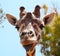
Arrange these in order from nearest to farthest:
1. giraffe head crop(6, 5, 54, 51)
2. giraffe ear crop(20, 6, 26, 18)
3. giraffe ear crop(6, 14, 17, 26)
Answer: giraffe head crop(6, 5, 54, 51) → giraffe ear crop(20, 6, 26, 18) → giraffe ear crop(6, 14, 17, 26)

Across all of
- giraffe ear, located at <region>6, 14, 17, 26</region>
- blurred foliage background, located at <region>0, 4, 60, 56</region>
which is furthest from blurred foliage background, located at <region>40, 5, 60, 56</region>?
giraffe ear, located at <region>6, 14, 17, 26</region>

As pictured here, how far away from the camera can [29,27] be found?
15.1 ft

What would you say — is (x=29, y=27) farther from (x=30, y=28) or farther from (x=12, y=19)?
(x=12, y=19)

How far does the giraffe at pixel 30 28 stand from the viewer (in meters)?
4.38

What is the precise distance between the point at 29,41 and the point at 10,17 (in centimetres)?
110

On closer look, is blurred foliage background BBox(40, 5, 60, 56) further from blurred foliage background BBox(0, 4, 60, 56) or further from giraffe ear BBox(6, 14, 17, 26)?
giraffe ear BBox(6, 14, 17, 26)

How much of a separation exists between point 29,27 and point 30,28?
25 mm

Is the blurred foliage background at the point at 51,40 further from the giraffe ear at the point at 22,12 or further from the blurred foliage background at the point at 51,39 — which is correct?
the giraffe ear at the point at 22,12

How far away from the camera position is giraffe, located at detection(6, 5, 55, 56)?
4.38 meters

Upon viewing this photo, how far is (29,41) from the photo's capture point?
14.3ft

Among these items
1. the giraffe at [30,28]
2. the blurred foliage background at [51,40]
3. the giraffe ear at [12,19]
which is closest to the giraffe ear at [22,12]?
the giraffe at [30,28]

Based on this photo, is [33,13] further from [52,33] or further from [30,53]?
[52,33]

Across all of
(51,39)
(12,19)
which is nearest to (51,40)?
(51,39)

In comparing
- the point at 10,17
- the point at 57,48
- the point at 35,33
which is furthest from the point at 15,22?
the point at 57,48
